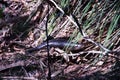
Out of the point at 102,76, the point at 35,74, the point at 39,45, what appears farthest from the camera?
the point at 39,45

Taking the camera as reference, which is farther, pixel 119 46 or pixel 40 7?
pixel 40 7

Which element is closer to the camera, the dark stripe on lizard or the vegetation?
the vegetation

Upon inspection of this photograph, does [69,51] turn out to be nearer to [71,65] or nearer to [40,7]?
[71,65]

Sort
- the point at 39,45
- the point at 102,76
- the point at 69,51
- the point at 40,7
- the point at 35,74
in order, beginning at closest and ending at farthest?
the point at 102,76, the point at 35,74, the point at 69,51, the point at 39,45, the point at 40,7

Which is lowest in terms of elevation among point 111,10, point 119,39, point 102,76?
point 102,76

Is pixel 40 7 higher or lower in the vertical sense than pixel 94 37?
higher

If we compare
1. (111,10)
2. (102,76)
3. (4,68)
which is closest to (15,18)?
(4,68)

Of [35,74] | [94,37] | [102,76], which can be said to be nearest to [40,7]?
[94,37]

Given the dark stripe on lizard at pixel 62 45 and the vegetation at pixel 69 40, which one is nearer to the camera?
the vegetation at pixel 69 40

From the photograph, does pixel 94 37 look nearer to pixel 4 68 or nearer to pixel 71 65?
pixel 71 65
